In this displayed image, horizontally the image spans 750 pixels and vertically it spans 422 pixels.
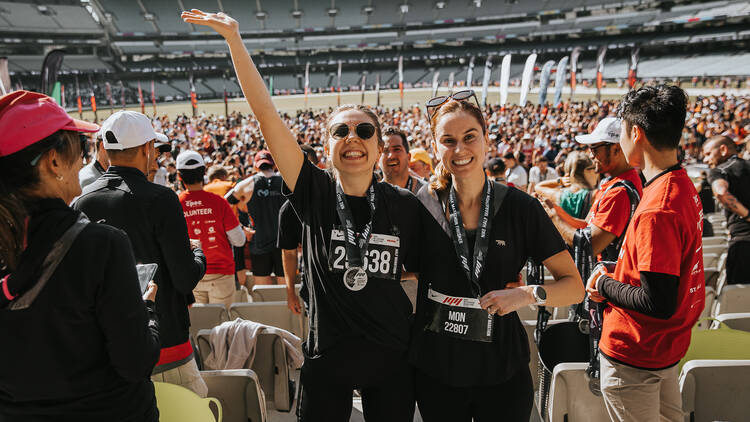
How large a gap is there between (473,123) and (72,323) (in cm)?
160

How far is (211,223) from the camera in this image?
395 centimetres

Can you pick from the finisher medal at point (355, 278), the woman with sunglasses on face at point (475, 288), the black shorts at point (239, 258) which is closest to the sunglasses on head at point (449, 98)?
the woman with sunglasses on face at point (475, 288)

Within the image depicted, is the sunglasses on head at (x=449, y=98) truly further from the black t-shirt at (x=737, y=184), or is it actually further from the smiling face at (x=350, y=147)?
the black t-shirt at (x=737, y=184)

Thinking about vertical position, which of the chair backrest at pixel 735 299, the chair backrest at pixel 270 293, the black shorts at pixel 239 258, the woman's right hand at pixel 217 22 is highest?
the woman's right hand at pixel 217 22

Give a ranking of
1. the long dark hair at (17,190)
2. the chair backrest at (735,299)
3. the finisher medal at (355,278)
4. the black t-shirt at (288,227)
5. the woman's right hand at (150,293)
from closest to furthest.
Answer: the long dark hair at (17,190), the woman's right hand at (150,293), the finisher medal at (355,278), the black t-shirt at (288,227), the chair backrest at (735,299)

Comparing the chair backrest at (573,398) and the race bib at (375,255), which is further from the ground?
the race bib at (375,255)

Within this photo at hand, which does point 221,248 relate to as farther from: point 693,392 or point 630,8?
point 630,8

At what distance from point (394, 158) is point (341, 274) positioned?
2.11 m

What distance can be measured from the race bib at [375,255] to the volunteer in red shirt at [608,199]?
126cm

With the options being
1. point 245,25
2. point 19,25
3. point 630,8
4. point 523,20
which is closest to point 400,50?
point 523,20

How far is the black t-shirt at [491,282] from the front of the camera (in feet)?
6.07

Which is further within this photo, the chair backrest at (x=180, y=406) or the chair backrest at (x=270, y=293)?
the chair backrest at (x=270, y=293)

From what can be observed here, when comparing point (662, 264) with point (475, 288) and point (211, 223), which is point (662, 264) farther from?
point (211, 223)

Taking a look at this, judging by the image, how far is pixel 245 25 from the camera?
5219cm
